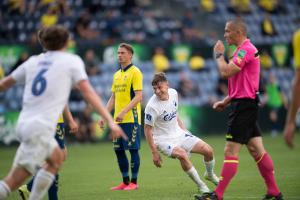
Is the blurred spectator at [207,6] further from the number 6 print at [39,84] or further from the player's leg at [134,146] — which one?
the number 6 print at [39,84]

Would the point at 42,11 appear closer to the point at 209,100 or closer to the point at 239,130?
the point at 209,100

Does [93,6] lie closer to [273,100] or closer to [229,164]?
[273,100]

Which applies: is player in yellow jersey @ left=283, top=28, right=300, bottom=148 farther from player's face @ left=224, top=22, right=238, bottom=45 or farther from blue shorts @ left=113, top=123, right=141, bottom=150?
blue shorts @ left=113, top=123, right=141, bottom=150

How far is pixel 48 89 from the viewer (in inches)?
302

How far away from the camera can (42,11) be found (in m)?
26.4

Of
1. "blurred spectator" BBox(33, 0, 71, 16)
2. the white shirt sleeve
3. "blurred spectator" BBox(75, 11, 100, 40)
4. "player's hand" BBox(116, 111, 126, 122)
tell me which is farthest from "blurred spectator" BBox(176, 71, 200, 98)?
the white shirt sleeve

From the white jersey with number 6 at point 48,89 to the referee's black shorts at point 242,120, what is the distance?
251 cm

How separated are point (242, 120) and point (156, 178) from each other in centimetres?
458

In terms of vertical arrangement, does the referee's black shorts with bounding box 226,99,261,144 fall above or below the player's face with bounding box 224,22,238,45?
below

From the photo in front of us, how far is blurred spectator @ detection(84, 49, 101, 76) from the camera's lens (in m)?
24.4

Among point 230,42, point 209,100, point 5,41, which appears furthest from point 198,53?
point 230,42

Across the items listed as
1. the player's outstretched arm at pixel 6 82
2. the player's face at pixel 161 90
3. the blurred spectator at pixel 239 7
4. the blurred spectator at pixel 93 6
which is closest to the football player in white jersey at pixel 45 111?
the player's outstretched arm at pixel 6 82

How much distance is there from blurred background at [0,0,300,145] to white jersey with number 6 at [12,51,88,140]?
15.5m

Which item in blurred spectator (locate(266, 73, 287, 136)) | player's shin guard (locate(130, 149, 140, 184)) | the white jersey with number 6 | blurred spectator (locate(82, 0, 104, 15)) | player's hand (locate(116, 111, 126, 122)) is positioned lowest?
blurred spectator (locate(266, 73, 287, 136))
